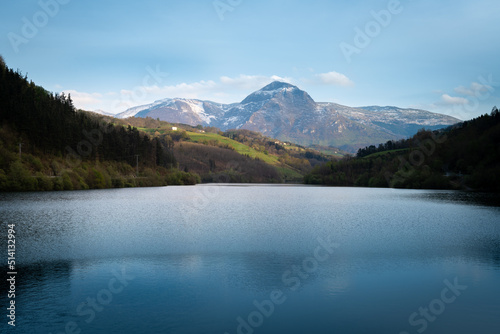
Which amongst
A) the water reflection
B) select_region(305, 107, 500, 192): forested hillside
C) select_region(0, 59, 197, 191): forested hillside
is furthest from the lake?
select_region(305, 107, 500, 192): forested hillside

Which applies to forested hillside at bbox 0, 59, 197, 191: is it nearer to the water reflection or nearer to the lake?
the lake

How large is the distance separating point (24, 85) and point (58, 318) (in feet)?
427

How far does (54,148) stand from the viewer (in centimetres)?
11006

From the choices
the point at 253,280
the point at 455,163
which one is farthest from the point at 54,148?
the point at 455,163

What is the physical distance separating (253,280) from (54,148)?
107087 mm

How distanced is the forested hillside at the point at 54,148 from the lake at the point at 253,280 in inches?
2422

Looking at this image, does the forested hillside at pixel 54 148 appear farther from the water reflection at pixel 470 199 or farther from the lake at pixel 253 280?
the water reflection at pixel 470 199

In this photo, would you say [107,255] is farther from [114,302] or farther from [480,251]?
[480,251]

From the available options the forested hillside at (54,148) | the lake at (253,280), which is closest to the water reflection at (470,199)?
the lake at (253,280)

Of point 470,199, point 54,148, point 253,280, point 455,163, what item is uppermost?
point 54,148

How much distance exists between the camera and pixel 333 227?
39000mm

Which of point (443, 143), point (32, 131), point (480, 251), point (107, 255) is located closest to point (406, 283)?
point (480, 251)

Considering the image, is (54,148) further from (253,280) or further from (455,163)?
(455,163)

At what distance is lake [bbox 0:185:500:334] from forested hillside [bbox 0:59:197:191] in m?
61.5
